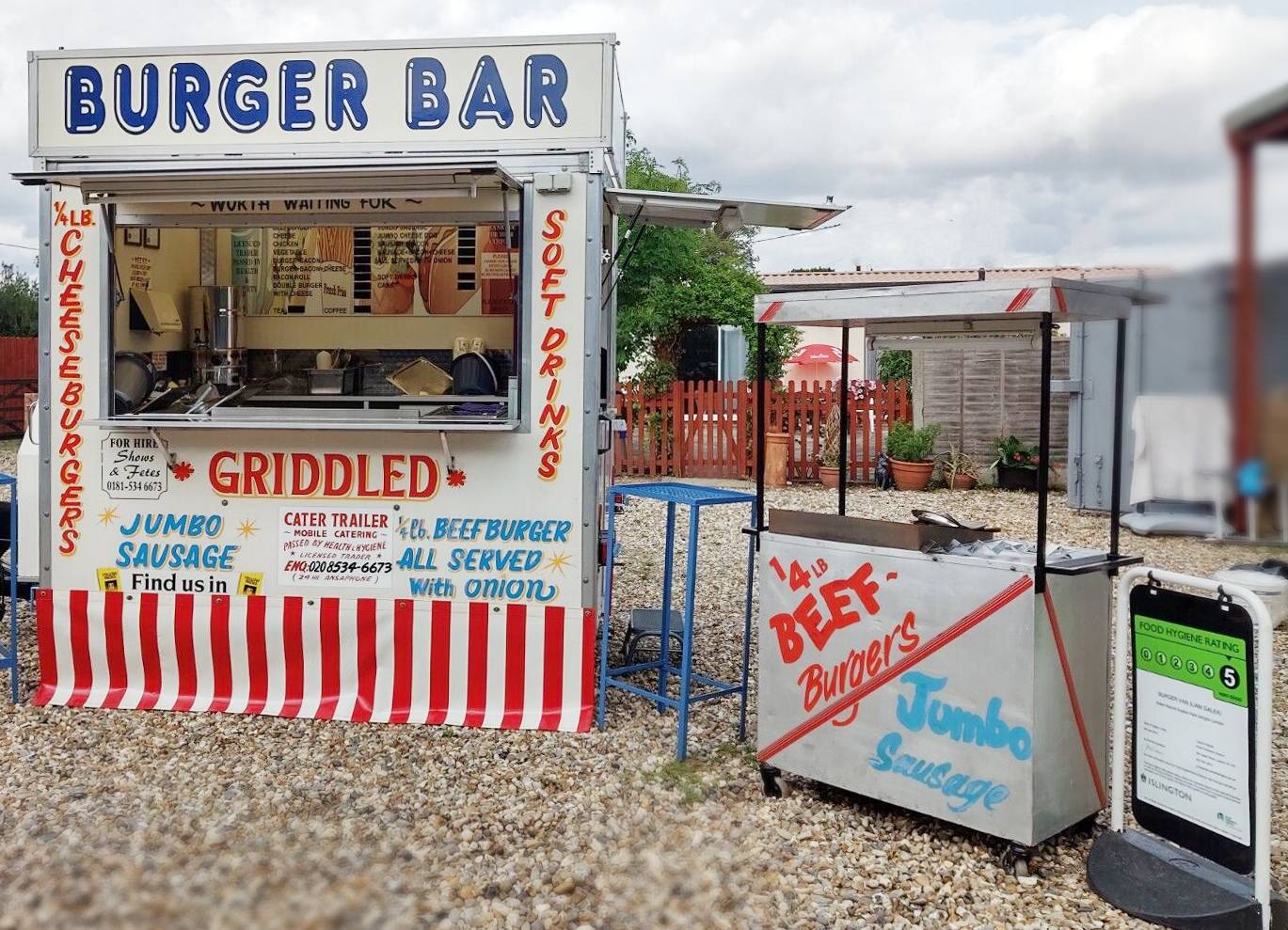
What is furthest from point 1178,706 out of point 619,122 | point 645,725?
point 619,122

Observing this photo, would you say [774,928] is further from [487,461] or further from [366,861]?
[487,461]

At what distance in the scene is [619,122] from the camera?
512 centimetres

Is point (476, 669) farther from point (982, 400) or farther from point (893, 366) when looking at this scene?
point (893, 366)

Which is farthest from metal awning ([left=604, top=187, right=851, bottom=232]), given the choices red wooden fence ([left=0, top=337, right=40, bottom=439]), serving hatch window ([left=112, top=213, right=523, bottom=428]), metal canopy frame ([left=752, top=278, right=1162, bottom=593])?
red wooden fence ([left=0, top=337, right=40, bottom=439])

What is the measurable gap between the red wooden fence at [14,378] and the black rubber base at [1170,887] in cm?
2017

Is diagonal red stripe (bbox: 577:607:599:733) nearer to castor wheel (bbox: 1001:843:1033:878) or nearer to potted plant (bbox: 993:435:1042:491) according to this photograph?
castor wheel (bbox: 1001:843:1033:878)

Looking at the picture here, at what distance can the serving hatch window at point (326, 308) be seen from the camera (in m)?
6.35

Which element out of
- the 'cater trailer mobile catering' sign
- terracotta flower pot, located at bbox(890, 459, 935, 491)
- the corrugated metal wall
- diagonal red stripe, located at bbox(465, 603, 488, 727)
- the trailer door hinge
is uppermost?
the 'cater trailer mobile catering' sign

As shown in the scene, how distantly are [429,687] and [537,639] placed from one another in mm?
527

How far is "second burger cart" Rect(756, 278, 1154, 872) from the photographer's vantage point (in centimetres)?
341

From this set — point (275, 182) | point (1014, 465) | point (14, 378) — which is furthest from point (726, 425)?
point (14, 378)

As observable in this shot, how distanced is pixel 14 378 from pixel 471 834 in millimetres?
21233

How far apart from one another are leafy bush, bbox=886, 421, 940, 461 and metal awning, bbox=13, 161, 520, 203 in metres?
9.56

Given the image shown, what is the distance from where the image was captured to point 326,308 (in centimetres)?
669
